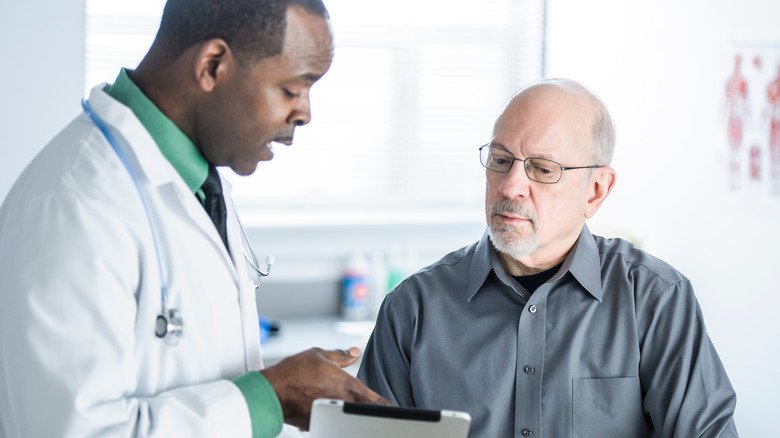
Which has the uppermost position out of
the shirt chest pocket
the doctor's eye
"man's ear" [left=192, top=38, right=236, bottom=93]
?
"man's ear" [left=192, top=38, right=236, bottom=93]

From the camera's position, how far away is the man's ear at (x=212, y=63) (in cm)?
114

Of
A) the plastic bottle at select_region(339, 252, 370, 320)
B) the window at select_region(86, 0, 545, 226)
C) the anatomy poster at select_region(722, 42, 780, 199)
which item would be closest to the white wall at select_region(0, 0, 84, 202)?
the window at select_region(86, 0, 545, 226)

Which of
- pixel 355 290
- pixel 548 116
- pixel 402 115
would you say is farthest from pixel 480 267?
pixel 402 115

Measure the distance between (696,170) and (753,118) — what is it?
10.8 inches

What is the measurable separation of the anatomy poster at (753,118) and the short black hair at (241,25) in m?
1.64

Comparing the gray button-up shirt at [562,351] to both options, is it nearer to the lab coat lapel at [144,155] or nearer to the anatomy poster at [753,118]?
the lab coat lapel at [144,155]

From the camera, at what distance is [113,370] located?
3.36ft

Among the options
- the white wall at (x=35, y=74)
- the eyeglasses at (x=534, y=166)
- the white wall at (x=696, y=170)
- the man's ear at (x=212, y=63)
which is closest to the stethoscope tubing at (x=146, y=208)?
the man's ear at (x=212, y=63)

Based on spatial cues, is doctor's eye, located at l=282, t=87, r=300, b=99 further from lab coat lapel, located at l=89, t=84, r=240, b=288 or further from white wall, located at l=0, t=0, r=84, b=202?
white wall, located at l=0, t=0, r=84, b=202

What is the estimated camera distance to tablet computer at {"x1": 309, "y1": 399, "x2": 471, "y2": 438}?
3.71ft

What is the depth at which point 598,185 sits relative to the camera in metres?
1.83

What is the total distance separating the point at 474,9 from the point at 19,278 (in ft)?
8.62

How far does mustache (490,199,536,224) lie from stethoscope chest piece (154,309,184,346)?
31.1 inches

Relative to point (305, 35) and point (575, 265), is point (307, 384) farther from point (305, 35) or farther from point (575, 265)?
point (575, 265)
